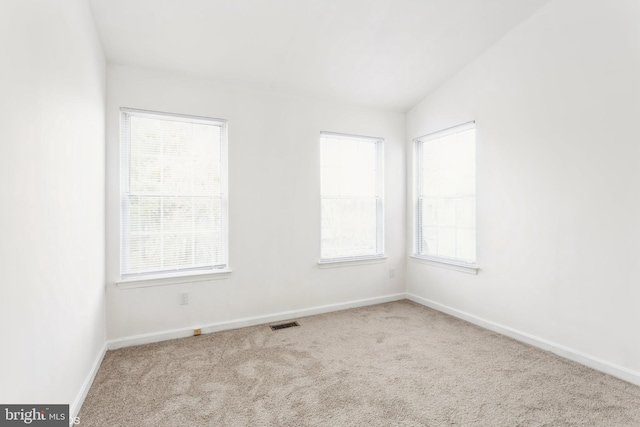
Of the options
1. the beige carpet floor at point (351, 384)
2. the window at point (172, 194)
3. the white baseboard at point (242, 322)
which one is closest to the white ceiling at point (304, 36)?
the window at point (172, 194)

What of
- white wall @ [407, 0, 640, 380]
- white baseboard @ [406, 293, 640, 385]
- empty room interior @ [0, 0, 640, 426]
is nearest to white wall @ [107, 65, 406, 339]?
empty room interior @ [0, 0, 640, 426]

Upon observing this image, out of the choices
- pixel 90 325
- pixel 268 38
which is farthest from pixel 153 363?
pixel 268 38

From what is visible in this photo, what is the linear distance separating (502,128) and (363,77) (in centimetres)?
150

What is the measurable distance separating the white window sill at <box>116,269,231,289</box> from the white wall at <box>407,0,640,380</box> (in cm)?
267

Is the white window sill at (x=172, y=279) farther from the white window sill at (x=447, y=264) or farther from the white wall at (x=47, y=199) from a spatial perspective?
the white window sill at (x=447, y=264)

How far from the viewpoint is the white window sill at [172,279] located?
2.88m

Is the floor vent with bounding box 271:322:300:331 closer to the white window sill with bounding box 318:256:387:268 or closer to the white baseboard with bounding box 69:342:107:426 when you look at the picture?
the white window sill with bounding box 318:256:387:268

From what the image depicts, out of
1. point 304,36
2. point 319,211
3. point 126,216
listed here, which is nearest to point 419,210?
point 319,211

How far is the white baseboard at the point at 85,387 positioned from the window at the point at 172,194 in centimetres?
67

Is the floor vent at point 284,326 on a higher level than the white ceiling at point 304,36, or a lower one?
lower

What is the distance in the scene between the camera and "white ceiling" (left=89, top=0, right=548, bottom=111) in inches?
97.1

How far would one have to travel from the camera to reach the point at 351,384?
2.25 m

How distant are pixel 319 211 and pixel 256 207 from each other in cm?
76

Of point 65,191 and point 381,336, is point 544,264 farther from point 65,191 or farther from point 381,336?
point 65,191
